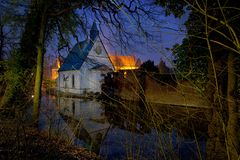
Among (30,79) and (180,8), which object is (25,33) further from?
(180,8)

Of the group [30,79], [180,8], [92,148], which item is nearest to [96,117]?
[30,79]

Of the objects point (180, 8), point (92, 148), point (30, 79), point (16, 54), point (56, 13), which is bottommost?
point (92, 148)

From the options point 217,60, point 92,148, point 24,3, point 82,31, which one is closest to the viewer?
point 217,60

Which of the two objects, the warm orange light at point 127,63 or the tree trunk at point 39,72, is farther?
the tree trunk at point 39,72

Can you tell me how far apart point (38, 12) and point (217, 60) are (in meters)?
7.98

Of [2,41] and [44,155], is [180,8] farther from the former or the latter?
[2,41]

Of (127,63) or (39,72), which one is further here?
(39,72)

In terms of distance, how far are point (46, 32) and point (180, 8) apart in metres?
6.93

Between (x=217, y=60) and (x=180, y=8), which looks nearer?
(x=217, y=60)

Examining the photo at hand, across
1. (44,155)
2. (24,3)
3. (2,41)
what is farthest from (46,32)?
(44,155)

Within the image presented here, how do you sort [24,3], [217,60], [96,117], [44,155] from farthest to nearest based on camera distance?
1. [96,117]
2. [24,3]
3. [217,60]
4. [44,155]

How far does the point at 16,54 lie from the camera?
12453mm

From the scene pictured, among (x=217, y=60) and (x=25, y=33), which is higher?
(x=25, y=33)

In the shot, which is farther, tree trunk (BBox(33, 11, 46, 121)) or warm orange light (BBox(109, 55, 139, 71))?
tree trunk (BBox(33, 11, 46, 121))
